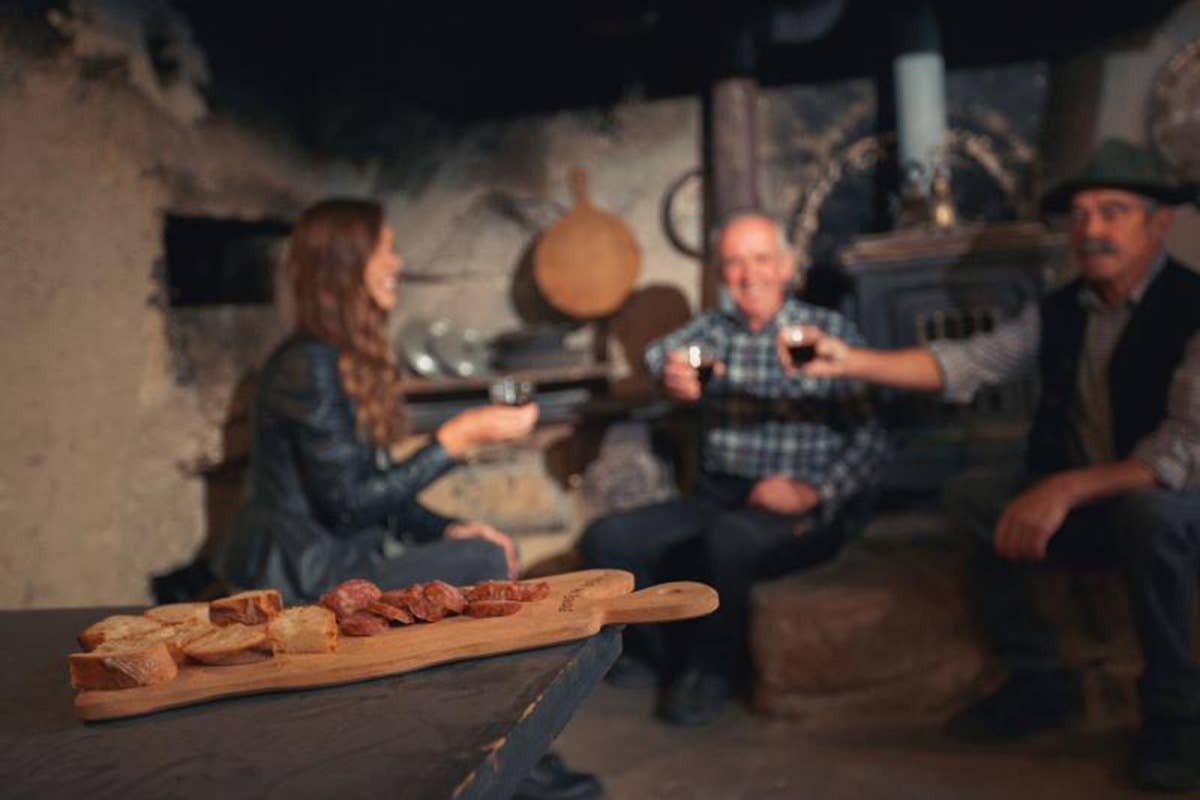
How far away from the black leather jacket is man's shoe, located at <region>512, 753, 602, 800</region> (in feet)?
2.22

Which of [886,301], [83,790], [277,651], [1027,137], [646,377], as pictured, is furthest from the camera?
[646,377]

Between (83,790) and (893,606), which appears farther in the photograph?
(893,606)

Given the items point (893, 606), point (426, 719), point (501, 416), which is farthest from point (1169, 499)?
point (426, 719)

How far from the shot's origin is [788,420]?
380cm

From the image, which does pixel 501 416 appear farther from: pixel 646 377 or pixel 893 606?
pixel 646 377

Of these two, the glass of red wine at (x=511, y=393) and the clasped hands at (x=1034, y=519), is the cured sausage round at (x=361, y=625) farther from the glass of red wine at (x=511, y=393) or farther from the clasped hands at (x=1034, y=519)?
the clasped hands at (x=1034, y=519)

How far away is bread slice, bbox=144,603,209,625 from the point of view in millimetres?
1640

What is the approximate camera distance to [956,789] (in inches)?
110

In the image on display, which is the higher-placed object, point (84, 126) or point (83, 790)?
point (84, 126)

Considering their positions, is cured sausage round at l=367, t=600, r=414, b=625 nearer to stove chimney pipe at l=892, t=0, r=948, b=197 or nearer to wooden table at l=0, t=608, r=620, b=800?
wooden table at l=0, t=608, r=620, b=800

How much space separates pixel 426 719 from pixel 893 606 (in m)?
2.37

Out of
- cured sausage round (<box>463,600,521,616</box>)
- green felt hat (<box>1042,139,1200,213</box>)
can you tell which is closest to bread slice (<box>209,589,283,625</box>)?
cured sausage round (<box>463,600,521,616</box>)

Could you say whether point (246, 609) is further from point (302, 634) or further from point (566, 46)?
point (566, 46)

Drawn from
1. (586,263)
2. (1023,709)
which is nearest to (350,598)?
(1023,709)
